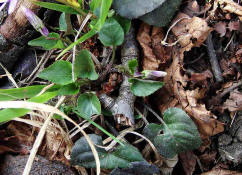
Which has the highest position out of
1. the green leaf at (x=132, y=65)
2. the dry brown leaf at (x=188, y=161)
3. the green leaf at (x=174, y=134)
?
the green leaf at (x=132, y=65)

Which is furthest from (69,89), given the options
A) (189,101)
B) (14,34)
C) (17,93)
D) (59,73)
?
(189,101)

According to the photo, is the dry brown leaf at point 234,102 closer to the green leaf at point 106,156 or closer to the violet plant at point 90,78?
the violet plant at point 90,78

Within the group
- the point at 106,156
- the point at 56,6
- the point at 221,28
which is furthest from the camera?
the point at 221,28

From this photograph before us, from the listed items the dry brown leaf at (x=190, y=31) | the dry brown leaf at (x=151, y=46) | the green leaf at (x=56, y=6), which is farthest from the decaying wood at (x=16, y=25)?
the dry brown leaf at (x=190, y=31)

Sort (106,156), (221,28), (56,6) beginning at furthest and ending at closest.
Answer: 1. (221,28)
2. (106,156)
3. (56,6)

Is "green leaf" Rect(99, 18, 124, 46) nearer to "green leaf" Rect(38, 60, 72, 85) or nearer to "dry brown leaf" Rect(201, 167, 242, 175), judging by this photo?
"green leaf" Rect(38, 60, 72, 85)

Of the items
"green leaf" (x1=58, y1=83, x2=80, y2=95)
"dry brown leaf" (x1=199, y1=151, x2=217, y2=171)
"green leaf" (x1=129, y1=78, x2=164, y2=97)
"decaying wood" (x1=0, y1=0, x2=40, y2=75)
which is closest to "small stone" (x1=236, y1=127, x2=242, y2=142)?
"dry brown leaf" (x1=199, y1=151, x2=217, y2=171)

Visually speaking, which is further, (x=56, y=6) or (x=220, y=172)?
(x=220, y=172)

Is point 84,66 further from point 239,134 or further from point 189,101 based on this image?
point 239,134
